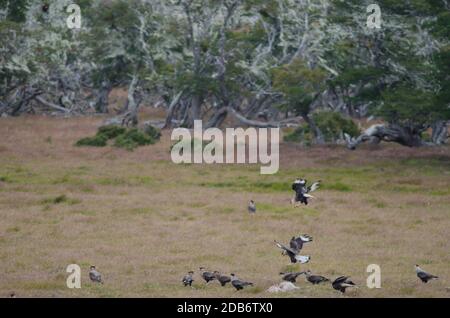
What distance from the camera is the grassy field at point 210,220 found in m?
17.3

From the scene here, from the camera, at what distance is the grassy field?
17.3 metres

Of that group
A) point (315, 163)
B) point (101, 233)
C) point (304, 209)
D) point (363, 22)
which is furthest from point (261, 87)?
point (101, 233)

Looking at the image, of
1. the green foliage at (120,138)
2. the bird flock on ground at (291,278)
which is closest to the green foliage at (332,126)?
the green foliage at (120,138)

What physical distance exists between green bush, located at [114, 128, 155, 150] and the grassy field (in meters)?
1.39

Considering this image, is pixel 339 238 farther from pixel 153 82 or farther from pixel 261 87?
pixel 153 82

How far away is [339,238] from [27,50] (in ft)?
102

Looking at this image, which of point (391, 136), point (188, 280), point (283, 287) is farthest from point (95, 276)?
point (391, 136)

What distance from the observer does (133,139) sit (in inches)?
1654

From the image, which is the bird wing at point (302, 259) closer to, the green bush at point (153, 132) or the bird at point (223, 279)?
the bird at point (223, 279)

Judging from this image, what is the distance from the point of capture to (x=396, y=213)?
24984 millimetres

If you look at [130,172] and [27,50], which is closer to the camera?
[130,172]

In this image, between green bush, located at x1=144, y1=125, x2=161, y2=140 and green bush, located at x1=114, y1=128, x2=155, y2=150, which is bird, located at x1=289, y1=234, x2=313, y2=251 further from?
green bush, located at x1=144, y1=125, x2=161, y2=140
